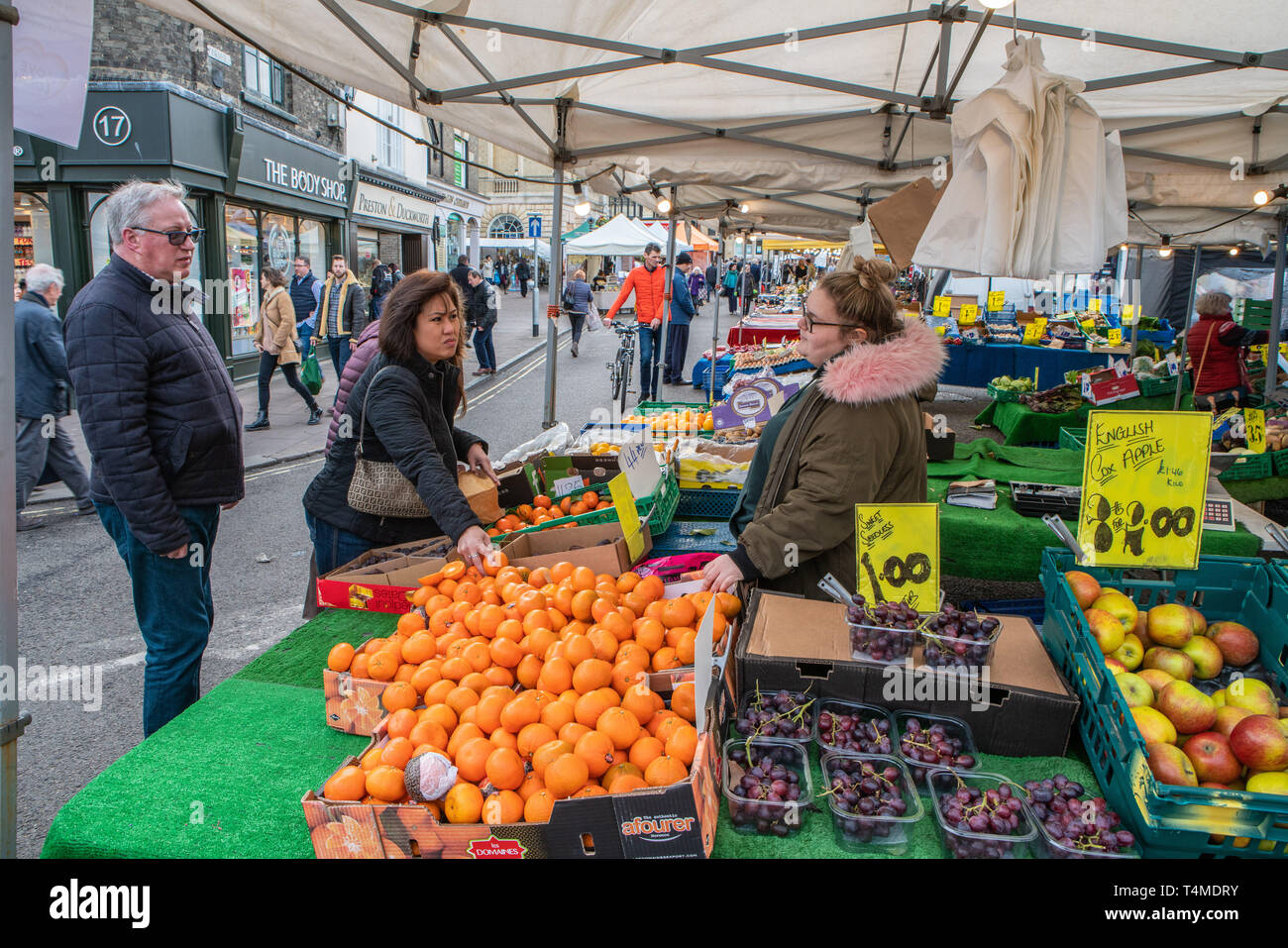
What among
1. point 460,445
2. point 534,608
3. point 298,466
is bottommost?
point 298,466

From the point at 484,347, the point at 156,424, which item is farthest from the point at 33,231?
the point at 156,424

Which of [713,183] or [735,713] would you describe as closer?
[735,713]

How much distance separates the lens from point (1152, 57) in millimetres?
4461

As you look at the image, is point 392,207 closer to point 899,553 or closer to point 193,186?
point 193,186

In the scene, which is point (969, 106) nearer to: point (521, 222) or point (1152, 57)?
point (1152, 57)

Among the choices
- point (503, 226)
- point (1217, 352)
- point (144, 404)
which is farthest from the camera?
point (503, 226)

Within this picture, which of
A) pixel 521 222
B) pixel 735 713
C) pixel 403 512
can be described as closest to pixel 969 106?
pixel 735 713

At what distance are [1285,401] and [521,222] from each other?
45.1 meters

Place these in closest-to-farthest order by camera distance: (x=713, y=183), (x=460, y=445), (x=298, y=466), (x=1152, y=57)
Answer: (x=460, y=445) → (x=1152, y=57) → (x=713, y=183) → (x=298, y=466)

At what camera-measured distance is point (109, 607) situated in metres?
5.32

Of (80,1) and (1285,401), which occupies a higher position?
(80,1)

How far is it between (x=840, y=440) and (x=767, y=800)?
121 cm

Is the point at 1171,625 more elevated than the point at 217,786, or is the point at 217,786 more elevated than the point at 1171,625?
the point at 1171,625
